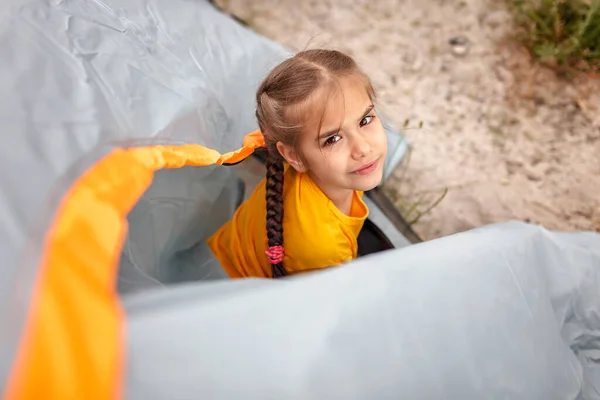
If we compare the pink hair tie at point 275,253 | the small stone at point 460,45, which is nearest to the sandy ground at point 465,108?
the small stone at point 460,45

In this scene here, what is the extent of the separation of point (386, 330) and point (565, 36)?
1081 mm

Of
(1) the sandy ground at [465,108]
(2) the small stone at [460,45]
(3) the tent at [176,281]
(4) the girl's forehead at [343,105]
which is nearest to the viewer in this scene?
→ (3) the tent at [176,281]

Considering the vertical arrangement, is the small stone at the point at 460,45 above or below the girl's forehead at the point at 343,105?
below

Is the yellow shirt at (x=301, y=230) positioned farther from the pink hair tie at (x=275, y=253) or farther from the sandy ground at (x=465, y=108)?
the sandy ground at (x=465, y=108)

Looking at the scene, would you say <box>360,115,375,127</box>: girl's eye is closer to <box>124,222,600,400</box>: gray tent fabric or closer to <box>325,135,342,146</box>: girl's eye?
<box>325,135,342,146</box>: girl's eye

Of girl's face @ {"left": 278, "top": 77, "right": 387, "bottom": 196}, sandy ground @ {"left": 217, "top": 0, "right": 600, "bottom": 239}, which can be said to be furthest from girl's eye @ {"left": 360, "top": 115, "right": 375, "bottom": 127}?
sandy ground @ {"left": 217, "top": 0, "right": 600, "bottom": 239}

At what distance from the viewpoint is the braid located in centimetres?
79

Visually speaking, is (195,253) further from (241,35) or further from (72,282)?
(72,282)

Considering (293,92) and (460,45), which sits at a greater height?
(293,92)

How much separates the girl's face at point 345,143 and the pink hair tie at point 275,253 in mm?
121

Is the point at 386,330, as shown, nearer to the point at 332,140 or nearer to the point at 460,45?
the point at 332,140

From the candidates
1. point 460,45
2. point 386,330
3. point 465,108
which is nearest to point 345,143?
point 386,330

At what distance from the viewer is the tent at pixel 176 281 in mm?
402

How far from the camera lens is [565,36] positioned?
129 centimetres
